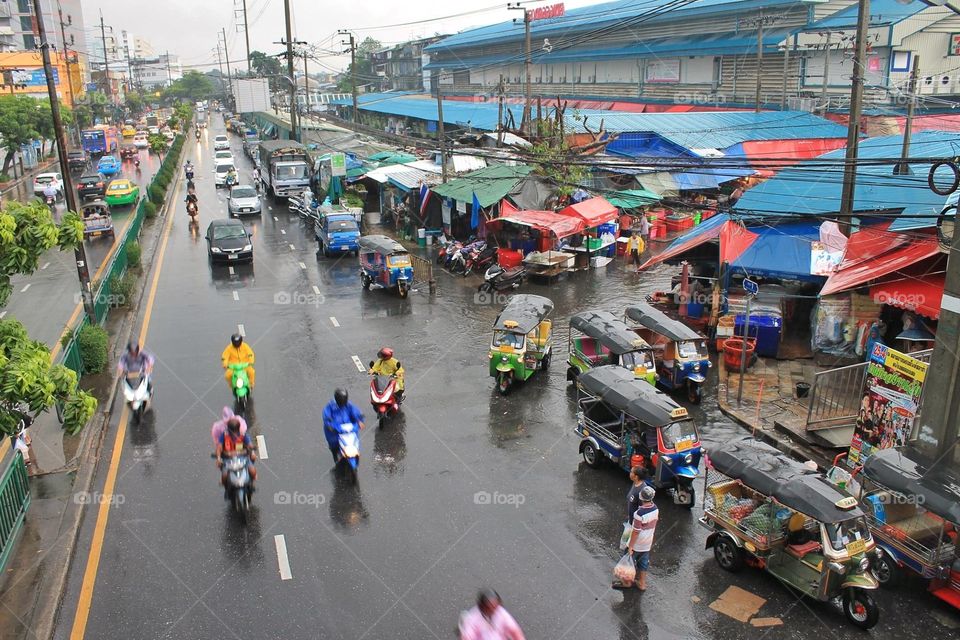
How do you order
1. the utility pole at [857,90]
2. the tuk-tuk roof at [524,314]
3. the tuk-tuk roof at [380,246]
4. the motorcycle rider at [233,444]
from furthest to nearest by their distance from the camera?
the tuk-tuk roof at [380,246], the tuk-tuk roof at [524,314], the utility pole at [857,90], the motorcycle rider at [233,444]

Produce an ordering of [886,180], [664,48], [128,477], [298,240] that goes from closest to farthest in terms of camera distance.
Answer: [128,477] → [886,180] → [298,240] → [664,48]

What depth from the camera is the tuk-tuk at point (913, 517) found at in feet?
30.5

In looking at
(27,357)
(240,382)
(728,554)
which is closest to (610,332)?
(728,554)

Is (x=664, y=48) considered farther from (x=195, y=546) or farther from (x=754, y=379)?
(x=195, y=546)

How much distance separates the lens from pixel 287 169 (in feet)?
153

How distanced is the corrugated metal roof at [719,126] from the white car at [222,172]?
2510 cm

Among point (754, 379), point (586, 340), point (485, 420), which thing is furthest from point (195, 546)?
point (754, 379)

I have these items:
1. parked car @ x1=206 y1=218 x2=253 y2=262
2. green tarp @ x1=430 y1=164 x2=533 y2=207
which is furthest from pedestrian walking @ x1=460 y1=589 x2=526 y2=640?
parked car @ x1=206 y1=218 x2=253 y2=262

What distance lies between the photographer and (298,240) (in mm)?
34969

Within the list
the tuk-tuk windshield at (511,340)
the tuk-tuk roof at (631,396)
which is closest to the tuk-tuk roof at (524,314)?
the tuk-tuk windshield at (511,340)

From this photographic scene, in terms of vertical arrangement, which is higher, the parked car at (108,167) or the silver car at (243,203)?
the parked car at (108,167)

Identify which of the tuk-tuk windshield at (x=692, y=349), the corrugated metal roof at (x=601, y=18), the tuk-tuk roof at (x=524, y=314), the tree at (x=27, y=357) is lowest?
the tuk-tuk windshield at (x=692, y=349)

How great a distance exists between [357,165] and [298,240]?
28.7ft

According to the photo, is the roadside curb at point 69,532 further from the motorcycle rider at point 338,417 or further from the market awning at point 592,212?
the market awning at point 592,212
